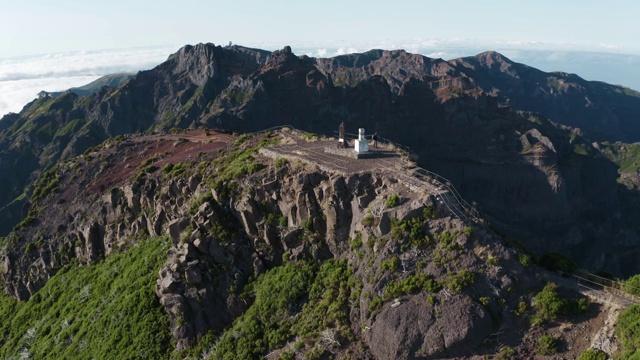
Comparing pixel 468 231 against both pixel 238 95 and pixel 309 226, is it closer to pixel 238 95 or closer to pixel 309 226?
pixel 309 226

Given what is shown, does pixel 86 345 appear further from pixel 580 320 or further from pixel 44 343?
pixel 580 320

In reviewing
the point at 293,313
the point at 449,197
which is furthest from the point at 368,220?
the point at 293,313

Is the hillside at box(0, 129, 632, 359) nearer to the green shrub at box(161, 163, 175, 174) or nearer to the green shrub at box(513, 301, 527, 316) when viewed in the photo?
the green shrub at box(513, 301, 527, 316)

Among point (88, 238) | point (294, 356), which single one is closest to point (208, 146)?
point (88, 238)

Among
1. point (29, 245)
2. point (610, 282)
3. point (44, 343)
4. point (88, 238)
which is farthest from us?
point (29, 245)

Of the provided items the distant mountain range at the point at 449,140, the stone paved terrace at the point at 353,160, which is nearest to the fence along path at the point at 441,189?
the stone paved terrace at the point at 353,160

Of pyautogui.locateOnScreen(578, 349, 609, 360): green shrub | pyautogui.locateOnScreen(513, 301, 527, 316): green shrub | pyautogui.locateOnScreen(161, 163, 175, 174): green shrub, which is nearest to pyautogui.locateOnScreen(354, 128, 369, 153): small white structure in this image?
pyautogui.locateOnScreen(513, 301, 527, 316): green shrub

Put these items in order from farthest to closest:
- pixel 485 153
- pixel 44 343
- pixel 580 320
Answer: pixel 485 153, pixel 44 343, pixel 580 320

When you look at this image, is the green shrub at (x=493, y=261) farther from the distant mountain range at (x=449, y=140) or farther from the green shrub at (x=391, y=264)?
the distant mountain range at (x=449, y=140)
